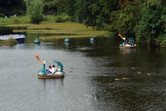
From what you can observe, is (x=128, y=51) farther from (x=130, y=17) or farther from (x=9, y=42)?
(x=9, y=42)

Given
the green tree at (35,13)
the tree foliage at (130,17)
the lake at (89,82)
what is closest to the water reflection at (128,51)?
the lake at (89,82)

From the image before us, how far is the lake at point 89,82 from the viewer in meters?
40.4

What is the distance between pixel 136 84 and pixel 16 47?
4780 centimetres

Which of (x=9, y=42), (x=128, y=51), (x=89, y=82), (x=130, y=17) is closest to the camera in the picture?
(x=89, y=82)

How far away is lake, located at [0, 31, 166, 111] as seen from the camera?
132 feet

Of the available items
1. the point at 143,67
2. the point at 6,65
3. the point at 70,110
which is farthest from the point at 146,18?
the point at 70,110

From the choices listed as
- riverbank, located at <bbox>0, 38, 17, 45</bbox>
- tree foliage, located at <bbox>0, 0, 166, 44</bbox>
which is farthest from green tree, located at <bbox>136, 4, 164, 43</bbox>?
riverbank, located at <bbox>0, 38, 17, 45</bbox>

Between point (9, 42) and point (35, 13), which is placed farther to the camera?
point (35, 13)

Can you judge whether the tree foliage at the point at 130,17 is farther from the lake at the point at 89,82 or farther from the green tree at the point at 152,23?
the lake at the point at 89,82

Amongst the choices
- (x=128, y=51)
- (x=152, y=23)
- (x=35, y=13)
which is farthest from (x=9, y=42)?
(x=35, y=13)

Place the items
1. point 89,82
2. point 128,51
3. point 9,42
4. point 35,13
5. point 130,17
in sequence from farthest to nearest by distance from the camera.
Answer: point 35,13, point 9,42, point 130,17, point 128,51, point 89,82

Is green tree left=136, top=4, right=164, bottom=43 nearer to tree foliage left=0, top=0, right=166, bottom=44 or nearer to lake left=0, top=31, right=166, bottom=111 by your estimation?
tree foliage left=0, top=0, right=166, bottom=44

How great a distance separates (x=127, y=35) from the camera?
98938 mm

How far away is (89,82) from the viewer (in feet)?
165
